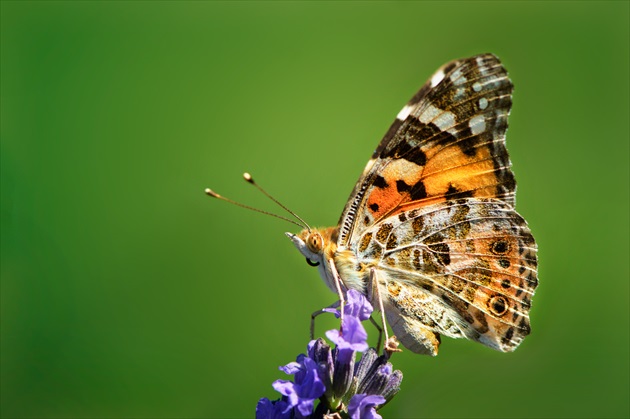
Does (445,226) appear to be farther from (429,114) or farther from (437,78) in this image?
(437,78)

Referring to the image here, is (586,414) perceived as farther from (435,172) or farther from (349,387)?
(349,387)

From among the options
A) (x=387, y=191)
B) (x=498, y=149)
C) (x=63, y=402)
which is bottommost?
(x=63, y=402)

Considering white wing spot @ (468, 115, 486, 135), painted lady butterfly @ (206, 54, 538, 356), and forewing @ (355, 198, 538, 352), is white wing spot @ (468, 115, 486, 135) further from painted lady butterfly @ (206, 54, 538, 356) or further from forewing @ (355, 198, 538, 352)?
forewing @ (355, 198, 538, 352)

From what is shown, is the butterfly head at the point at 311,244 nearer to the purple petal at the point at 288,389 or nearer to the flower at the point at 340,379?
the flower at the point at 340,379

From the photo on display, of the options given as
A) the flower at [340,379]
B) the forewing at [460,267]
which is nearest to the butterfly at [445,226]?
the forewing at [460,267]

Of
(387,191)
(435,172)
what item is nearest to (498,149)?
(435,172)

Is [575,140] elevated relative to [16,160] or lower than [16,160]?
elevated
